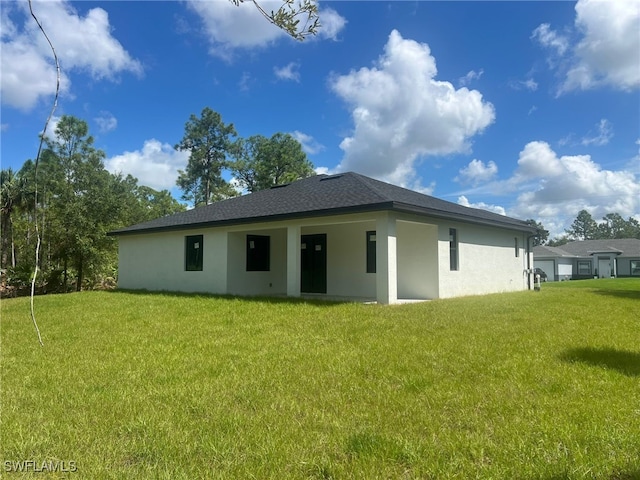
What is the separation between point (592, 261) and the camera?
41.9 meters

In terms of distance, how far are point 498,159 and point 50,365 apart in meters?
26.4

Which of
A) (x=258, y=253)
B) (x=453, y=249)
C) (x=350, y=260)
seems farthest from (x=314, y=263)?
(x=453, y=249)

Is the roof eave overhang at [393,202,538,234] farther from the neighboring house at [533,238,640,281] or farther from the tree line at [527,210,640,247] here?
the tree line at [527,210,640,247]

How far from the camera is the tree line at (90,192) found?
22.0 metres

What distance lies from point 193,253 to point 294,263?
503 centimetres

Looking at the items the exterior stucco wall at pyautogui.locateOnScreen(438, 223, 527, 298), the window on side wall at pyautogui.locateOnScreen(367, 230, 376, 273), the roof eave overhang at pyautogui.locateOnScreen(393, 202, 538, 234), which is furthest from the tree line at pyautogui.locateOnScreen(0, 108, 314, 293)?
the exterior stucco wall at pyautogui.locateOnScreen(438, 223, 527, 298)

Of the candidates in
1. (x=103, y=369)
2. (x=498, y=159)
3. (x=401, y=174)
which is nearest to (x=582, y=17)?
(x=103, y=369)

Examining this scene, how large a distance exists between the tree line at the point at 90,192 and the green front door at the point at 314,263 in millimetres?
8389

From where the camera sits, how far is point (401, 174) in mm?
30719

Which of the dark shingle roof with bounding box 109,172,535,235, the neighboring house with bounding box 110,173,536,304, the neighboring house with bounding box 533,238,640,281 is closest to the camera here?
the dark shingle roof with bounding box 109,172,535,235

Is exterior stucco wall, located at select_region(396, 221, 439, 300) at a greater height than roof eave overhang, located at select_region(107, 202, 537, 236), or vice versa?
roof eave overhang, located at select_region(107, 202, 537, 236)

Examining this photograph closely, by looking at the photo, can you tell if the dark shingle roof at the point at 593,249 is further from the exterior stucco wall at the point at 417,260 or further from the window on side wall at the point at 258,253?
the window on side wall at the point at 258,253

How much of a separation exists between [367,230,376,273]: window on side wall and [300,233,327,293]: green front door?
1777 millimetres

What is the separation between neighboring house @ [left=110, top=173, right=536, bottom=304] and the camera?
1169 centimetres
